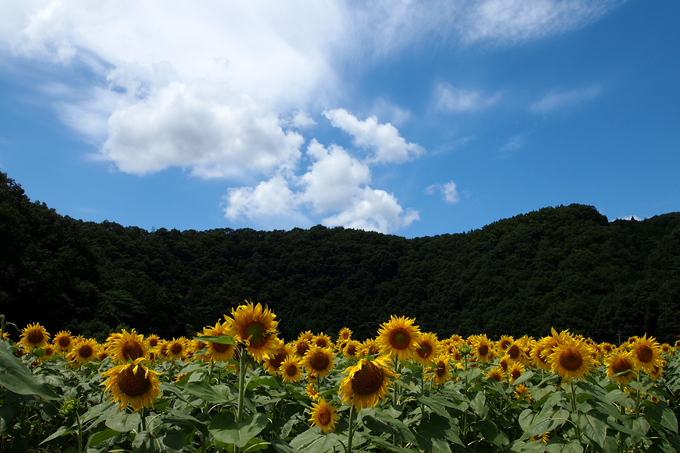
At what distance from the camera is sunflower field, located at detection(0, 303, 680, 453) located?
2.40 meters

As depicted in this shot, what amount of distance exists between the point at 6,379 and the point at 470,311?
57.8 metres

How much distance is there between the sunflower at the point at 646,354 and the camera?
4836mm

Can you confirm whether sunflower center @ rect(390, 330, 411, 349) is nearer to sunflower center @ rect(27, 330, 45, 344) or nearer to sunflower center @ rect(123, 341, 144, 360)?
sunflower center @ rect(123, 341, 144, 360)

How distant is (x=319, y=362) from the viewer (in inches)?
195

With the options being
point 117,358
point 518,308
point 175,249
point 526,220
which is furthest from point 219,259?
point 117,358

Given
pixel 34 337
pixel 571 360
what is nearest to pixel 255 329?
pixel 571 360

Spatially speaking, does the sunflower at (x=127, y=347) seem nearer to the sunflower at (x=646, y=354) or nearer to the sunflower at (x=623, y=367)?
the sunflower at (x=623, y=367)

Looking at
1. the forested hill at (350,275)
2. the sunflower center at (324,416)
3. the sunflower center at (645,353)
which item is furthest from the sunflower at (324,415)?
the forested hill at (350,275)

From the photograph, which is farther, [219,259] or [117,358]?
[219,259]

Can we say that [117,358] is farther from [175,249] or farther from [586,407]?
[175,249]

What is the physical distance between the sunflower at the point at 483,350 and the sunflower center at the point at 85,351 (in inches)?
260

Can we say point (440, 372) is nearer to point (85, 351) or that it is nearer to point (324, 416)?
point (324, 416)

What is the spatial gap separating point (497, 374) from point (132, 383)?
16.0 ft

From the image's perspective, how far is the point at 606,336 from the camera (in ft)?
147
